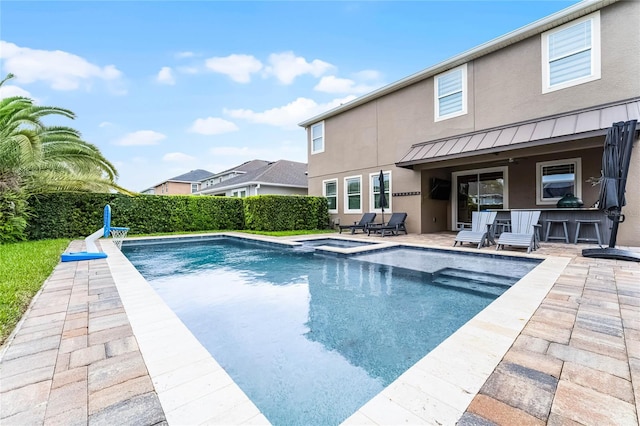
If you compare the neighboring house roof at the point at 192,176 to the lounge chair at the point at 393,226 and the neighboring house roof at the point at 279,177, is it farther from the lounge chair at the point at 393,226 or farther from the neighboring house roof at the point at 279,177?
the lounge chair at the point at 393,226

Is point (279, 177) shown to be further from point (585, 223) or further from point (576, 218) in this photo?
point (585, 223)

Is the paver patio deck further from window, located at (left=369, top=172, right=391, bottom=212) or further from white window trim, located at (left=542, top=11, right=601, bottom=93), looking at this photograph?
window, located at (left=369, top=172, right=391, bottom=212)

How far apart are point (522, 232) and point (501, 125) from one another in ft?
12.9

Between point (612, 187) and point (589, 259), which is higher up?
point (612, 187)

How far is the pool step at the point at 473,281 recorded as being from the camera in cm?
482

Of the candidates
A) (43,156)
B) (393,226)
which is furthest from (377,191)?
(43,156)

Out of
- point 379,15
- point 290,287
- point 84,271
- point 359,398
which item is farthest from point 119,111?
point 359,398

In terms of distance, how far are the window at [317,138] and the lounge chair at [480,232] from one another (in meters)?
9.57

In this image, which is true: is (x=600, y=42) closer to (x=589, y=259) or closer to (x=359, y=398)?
(x=589, y=259)

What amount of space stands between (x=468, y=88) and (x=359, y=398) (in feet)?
37.2

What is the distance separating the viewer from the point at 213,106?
20.7 m

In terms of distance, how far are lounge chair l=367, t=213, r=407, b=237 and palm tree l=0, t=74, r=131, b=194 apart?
1003cm

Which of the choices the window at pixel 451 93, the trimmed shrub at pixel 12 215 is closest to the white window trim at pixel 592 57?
the window at pixel 451 93

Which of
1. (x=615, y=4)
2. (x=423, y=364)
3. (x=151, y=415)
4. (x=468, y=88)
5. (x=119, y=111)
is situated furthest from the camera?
(x=119, y=111)
